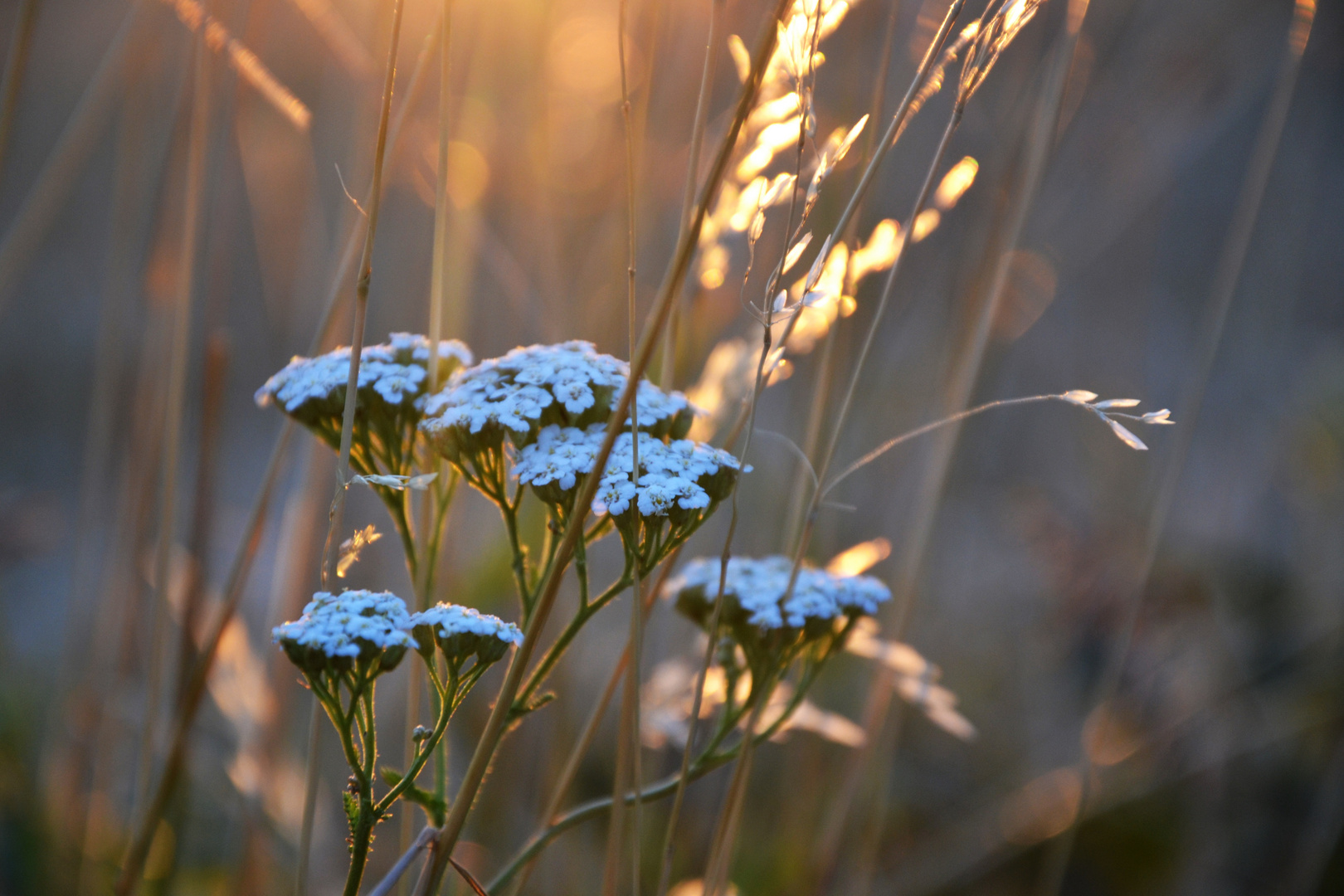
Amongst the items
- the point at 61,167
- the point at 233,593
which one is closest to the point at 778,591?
the point at 233,593

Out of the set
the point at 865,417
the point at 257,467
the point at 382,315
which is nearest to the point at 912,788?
the point at 865,417

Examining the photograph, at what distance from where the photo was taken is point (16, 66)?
2.21ft

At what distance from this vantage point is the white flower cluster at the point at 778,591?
717mm

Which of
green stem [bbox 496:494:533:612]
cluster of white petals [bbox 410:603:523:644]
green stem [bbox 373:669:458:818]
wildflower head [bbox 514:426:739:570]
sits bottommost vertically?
green stem [bbox 373:669:458:818]

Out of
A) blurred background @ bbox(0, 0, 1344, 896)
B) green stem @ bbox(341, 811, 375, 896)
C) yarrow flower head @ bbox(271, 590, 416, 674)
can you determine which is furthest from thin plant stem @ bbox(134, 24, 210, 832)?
green stem @ bbox(341, 811, 375, 896)

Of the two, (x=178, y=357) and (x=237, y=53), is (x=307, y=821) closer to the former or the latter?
(x=178, y=357)

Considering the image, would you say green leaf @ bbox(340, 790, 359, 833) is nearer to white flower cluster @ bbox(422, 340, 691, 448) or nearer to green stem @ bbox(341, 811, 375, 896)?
green stem @ bbox(341, 811, 375, 896)

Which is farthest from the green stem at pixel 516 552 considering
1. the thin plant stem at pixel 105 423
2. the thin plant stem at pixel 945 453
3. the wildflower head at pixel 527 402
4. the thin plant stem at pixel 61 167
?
the thin plant stem at pixel 105 423

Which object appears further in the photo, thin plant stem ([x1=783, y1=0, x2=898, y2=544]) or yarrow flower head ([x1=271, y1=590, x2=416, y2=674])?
thin plant stem ([x1=783, y1=0, x2=898, y2=544])

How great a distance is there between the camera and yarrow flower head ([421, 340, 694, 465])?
0.66 metres

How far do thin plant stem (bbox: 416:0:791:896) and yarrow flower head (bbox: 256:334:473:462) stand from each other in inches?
11.1

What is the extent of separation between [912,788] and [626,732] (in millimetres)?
1762

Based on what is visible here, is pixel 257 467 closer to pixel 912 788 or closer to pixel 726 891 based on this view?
pixel 912 788

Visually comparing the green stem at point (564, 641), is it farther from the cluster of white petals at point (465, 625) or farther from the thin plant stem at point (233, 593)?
the thin plant stem at point (233, 593)
